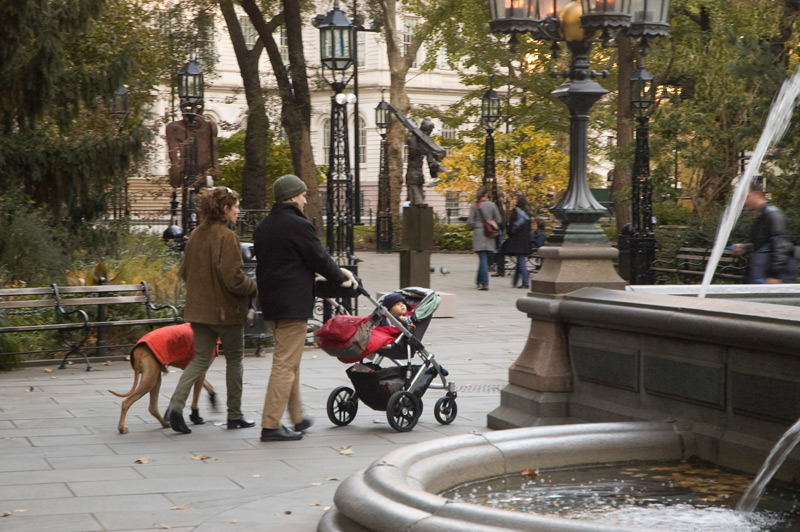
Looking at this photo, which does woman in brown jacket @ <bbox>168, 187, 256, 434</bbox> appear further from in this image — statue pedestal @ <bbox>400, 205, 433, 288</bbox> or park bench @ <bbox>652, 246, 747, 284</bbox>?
park bench @ <bbox>652, 246, 747, 284</bbox>

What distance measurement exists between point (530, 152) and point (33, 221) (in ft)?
72.9

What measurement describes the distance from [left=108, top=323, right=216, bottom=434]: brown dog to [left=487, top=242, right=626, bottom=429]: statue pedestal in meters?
2.37

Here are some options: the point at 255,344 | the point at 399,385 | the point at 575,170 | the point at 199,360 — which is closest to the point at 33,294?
the point at 255,344

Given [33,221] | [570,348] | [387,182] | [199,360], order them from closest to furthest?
[570,348] → [199,360] → [33,221] → [387,182]

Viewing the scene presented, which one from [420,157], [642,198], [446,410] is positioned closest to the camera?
[446,410]

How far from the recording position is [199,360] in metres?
8.28

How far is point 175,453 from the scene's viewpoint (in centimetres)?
756

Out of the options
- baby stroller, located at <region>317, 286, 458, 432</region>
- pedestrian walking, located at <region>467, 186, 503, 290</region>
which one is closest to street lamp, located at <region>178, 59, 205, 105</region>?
pedestrian walking, located at <region>467, 186, 503, 290</region>

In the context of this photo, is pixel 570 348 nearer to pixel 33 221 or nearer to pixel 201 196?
pixel 201 196

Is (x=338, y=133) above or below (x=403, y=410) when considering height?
above

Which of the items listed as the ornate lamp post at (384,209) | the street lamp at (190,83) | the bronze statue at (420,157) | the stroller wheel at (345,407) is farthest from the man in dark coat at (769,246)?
the ornate lamp post at (384,209)

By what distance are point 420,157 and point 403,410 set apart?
1232cm

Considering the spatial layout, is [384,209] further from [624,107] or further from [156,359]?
[156,359]

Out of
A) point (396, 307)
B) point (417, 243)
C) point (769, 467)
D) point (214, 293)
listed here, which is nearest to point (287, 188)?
point (214, 293)
